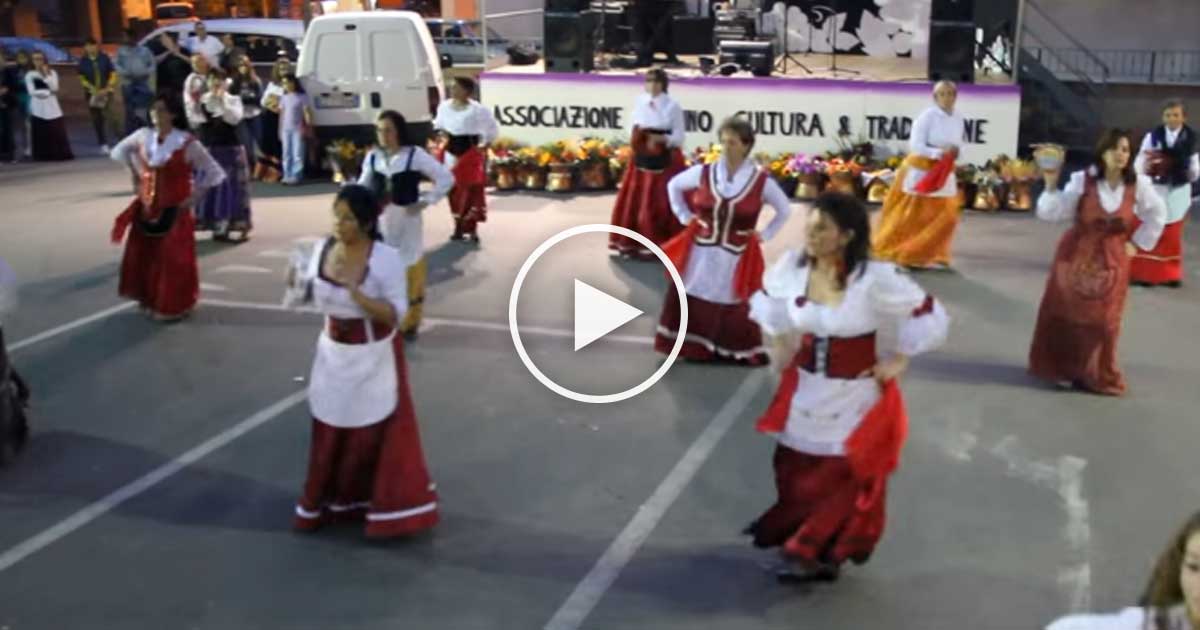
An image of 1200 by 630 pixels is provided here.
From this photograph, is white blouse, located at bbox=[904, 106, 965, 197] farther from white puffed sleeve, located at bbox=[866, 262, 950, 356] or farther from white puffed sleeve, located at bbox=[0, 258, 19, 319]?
white puffed sleeve, located at bbox=[0, 258, 19, 319]

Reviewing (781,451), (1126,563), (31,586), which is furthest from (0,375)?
(1126,563)

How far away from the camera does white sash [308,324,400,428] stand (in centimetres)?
544

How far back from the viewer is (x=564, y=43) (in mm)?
15859

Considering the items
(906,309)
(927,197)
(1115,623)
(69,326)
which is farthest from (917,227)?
(1115,623)

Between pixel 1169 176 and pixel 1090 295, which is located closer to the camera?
pixel 1090 295

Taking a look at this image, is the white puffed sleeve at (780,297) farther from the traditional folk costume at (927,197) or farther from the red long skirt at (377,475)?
the traditional folk costume at (927,197)

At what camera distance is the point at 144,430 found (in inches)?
280

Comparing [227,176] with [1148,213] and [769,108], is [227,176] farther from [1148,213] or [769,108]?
[1148,213]

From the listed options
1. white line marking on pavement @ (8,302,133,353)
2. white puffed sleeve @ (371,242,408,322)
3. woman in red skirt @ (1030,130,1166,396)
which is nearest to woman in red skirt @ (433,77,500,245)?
white line marking on pavement @ (8,302,133,353)

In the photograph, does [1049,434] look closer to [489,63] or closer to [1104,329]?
[1104,329]

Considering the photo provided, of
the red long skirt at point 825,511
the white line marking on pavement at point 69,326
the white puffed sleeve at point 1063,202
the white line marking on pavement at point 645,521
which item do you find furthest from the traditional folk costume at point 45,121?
the red long skirt at point 825,511

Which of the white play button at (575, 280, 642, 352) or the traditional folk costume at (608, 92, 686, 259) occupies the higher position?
the traditional folk costume at (608, 92, 686, 259)

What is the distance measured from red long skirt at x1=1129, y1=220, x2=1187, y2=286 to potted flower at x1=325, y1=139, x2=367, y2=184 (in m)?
8.71

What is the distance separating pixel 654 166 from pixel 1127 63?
10.7 m
